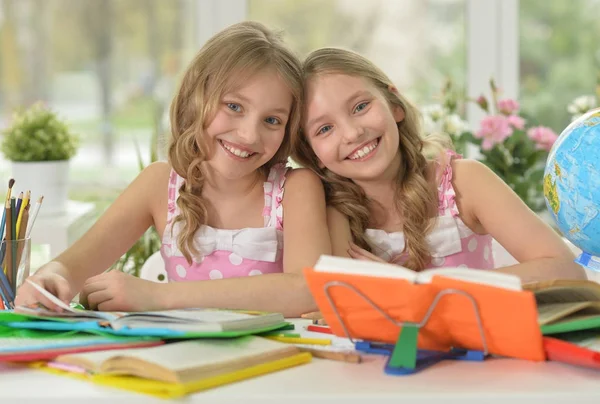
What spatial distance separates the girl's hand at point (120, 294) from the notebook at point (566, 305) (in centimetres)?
61

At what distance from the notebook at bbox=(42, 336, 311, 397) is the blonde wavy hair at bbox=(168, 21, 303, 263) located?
2.27ft

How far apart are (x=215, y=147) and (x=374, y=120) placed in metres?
0.33

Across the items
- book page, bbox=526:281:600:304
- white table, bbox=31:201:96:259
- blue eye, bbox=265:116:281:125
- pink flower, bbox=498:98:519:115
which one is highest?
pink flower, bbox=498:98:519:115

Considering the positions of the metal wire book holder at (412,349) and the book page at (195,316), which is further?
the book page at (195,316)

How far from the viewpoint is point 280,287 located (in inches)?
58.2

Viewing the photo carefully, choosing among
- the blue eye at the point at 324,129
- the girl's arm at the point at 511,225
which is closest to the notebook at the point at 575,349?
the girl's arm at the point at 511,225

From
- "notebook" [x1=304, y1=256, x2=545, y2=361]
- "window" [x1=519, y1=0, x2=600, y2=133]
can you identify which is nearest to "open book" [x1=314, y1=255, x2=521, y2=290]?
"notebook" [x1=304, y1=256, x2=545, y2=361]

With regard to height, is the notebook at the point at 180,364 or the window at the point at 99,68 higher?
the window at the point at 99,68

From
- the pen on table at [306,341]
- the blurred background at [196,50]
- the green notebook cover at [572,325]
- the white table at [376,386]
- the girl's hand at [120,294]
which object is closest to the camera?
the white table at [376,386]

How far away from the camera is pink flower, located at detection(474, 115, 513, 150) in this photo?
2.65 metres

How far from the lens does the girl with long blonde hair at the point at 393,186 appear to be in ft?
5.62

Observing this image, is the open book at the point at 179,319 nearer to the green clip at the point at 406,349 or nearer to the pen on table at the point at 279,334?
the pen on table at the point at 279,334

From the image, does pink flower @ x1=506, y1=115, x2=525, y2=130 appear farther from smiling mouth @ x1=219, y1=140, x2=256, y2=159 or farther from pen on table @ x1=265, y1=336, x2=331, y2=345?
pen on table @ x1=265, y1=336, x2=331, y2=345

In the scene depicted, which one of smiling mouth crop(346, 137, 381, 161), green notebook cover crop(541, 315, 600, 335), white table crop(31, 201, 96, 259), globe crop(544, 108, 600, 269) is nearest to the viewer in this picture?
green notebook cover crop(541, 315, 600, 335)
